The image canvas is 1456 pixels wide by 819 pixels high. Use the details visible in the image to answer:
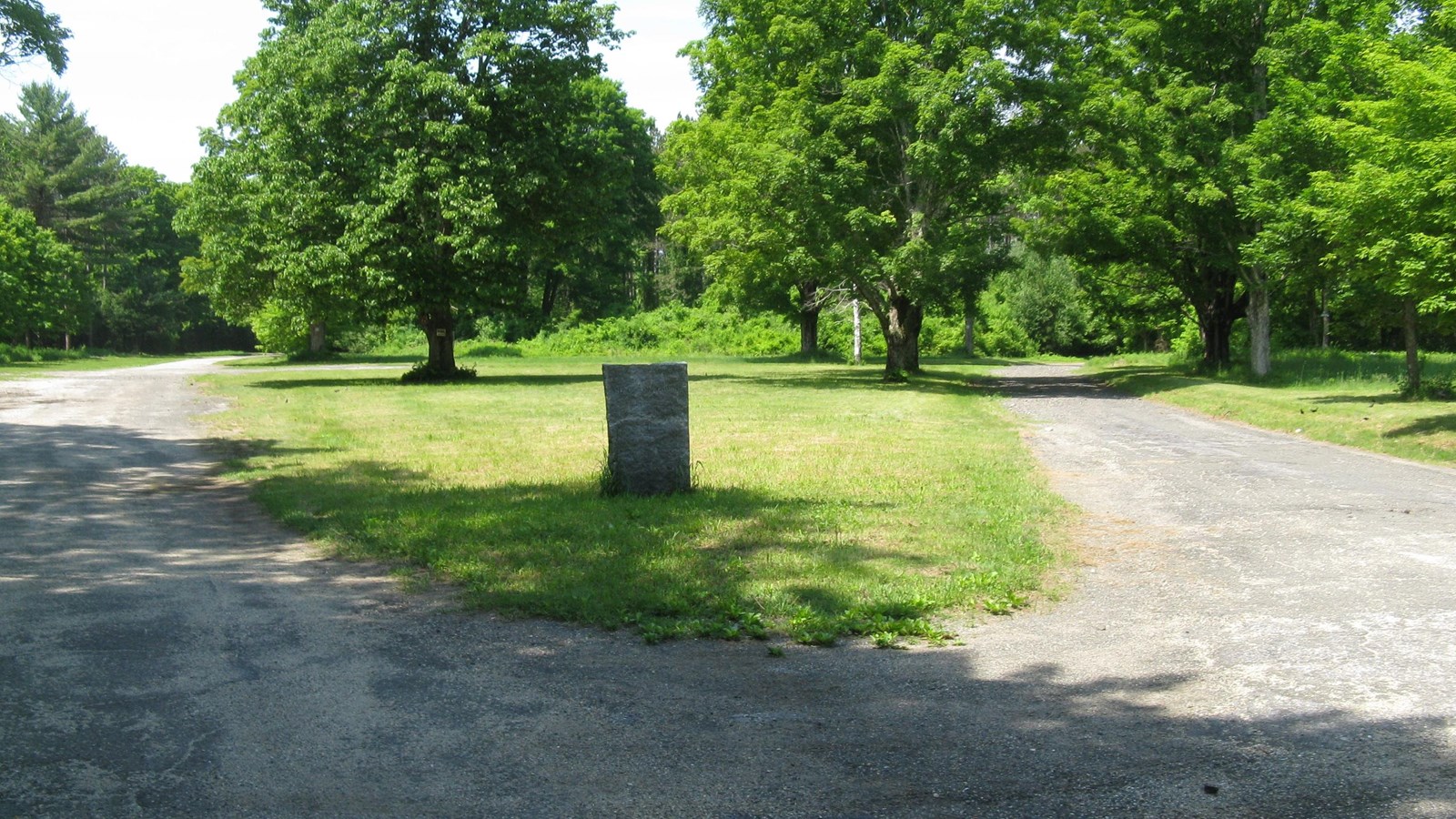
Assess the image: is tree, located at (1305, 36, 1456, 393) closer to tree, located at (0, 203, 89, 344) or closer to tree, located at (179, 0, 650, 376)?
tree, located at (179, 0, 650, 376)

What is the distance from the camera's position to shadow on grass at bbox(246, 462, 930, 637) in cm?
637

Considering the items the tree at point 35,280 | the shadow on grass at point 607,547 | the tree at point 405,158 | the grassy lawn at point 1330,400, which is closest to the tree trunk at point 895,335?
the grassy lawn at point 1330,400

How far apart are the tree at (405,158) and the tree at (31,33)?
38.6ft

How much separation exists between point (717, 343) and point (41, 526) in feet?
162

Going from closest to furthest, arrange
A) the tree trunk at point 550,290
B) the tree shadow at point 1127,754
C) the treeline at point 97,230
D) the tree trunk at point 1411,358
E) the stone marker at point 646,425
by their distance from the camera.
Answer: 1. the tree shadow at point 1127,754
2. the stone marker at point 646,425
3. the tree trunk at point 1411,358
4. the treeline at point 97,230
5. the tree trunk at point 550,290

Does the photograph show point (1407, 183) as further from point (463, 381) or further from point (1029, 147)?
point (463, 381)

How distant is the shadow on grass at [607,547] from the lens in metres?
6.37

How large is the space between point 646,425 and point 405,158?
19.3m

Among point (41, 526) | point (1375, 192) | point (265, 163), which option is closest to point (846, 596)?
point (41, 526)

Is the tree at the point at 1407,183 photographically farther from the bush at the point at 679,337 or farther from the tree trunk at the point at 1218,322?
the bush at the point at 679,337

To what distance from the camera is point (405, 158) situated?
2648cm

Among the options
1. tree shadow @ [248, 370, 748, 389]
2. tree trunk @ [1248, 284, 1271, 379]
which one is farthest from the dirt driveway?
tree trunk @ [1248, 284, 1271, 379]

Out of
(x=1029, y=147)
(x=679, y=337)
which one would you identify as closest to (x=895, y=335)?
(x=1029, y=147)

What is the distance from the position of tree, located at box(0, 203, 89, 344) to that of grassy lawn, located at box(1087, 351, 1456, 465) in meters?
41.2
